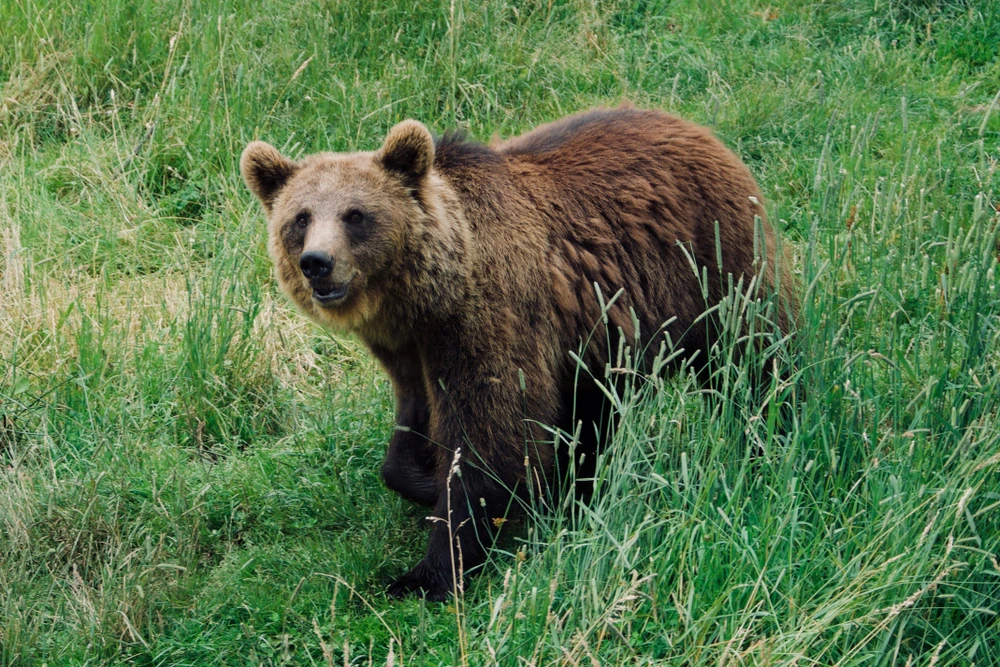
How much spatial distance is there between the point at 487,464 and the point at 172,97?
4.24 m

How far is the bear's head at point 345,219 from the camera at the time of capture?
4.70 meters

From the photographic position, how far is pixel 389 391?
6.01 m

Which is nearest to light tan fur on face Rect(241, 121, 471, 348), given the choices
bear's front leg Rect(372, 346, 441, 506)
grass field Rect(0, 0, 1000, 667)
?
bear's front leg Rect(372, 346, 441, 506)

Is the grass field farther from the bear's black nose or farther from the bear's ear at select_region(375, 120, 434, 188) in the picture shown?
the bear's ear at select_region(375, 120, 434, 188)

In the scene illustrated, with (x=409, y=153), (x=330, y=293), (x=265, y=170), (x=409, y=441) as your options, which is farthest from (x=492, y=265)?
(x=265, y=170)

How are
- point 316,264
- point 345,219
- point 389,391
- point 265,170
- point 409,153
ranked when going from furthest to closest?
point 389,391 < point 265,170 < point 409,153 < point 345,219 < point 316,264

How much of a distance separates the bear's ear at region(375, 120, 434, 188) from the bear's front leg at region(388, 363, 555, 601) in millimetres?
849

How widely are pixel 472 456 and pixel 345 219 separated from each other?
112 centimetres

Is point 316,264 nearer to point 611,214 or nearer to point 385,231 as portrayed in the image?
point 385,231

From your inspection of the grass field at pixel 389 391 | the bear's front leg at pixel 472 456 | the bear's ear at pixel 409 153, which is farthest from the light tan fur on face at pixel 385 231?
the grass field at pixel 389 391

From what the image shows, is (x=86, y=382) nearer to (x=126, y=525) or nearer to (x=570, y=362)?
(x=126, y=525)

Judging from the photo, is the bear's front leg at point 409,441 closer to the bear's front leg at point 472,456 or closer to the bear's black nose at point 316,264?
the bear's front leg at point 472,456

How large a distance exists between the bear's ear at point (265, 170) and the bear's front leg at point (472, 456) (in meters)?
1.18

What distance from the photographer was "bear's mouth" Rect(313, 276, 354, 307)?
15.3 feet
